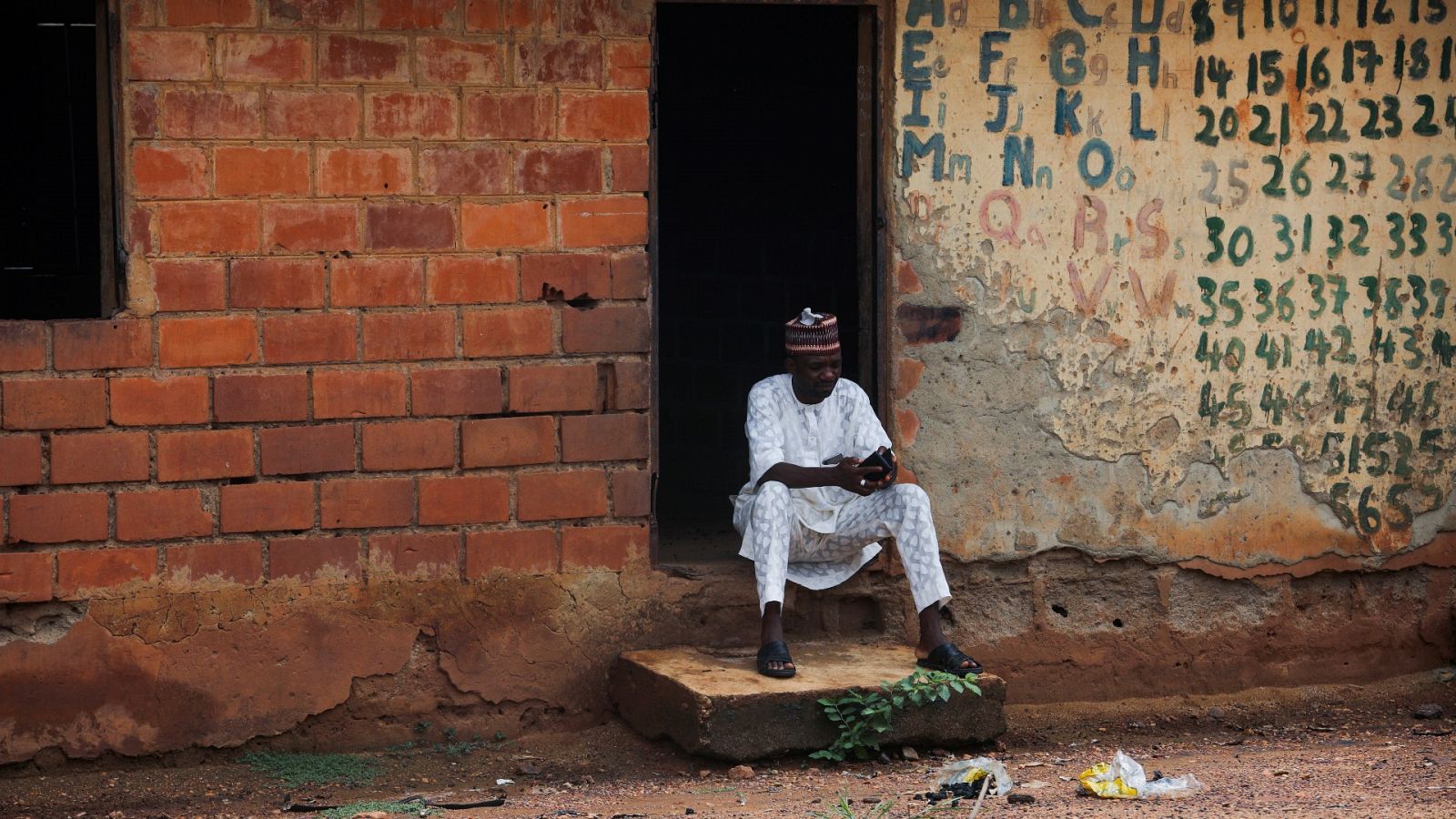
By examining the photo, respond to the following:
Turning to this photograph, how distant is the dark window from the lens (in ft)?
23.2

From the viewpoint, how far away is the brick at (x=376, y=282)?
16.4ft

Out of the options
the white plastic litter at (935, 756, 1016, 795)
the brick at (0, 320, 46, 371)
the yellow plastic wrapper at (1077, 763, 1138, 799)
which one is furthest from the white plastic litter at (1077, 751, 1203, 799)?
the brick at (0, 320, 46, 371)

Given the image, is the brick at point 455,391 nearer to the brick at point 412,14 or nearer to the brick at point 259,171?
the brick at point 259,171

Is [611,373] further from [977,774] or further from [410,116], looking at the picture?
[977,774]

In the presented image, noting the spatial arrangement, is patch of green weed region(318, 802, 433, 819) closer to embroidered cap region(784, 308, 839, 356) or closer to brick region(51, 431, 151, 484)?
brick region(51, 431, 151, 484)

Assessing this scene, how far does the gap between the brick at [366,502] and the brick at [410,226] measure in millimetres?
723

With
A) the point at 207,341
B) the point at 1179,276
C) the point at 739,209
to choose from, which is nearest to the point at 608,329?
the point at 207,341

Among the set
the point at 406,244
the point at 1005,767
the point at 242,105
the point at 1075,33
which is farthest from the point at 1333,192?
the point at 242,105

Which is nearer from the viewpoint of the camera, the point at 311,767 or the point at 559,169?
the point at 311,767

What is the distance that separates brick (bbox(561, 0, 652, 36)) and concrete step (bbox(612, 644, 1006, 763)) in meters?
1.96

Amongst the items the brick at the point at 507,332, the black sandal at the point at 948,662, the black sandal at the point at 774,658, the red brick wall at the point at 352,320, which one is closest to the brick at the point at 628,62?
the red brick wall at the point at 352,320

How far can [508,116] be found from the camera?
505 centimetres

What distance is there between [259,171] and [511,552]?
4.56ft

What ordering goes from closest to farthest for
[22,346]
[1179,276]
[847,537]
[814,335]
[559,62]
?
[22,346]
[559,62]
[814,335]
[847,537]
[1179,276]
